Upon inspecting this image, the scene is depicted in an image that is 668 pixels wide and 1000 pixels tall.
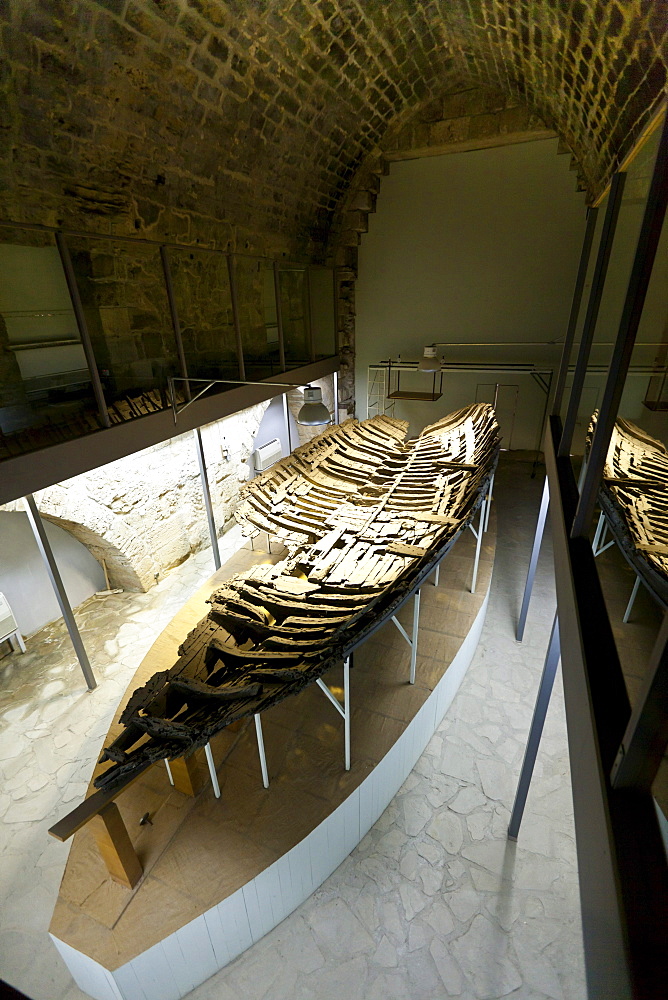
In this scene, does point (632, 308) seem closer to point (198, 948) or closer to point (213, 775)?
point (213, 775)

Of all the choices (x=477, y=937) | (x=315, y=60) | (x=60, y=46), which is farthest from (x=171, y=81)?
(x=477, y=937)

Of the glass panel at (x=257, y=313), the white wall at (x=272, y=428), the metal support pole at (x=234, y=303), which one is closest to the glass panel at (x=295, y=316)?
the glass panel at (x=257, y=313)

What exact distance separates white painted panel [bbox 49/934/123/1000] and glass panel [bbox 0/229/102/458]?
131 inches

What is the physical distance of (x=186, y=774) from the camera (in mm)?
3350

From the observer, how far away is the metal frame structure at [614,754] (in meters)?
0.89

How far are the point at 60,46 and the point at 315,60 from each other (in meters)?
3.45

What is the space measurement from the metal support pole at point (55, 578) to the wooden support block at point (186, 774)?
1.98 m

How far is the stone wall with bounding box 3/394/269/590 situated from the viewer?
5656 mm

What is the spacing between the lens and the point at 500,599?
623 cm

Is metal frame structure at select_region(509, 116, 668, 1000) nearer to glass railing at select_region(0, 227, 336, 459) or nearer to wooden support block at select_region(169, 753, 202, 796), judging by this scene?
wooden support block at select_region(169, 753, 202, 796)

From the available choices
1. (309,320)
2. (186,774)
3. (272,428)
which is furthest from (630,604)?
→ (272,428)

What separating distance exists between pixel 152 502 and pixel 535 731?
17.7ft

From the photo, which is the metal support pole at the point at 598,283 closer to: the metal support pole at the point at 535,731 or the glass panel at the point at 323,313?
the metal support pole at the point at 535,731

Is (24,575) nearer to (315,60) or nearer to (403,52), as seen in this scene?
(315,60)
